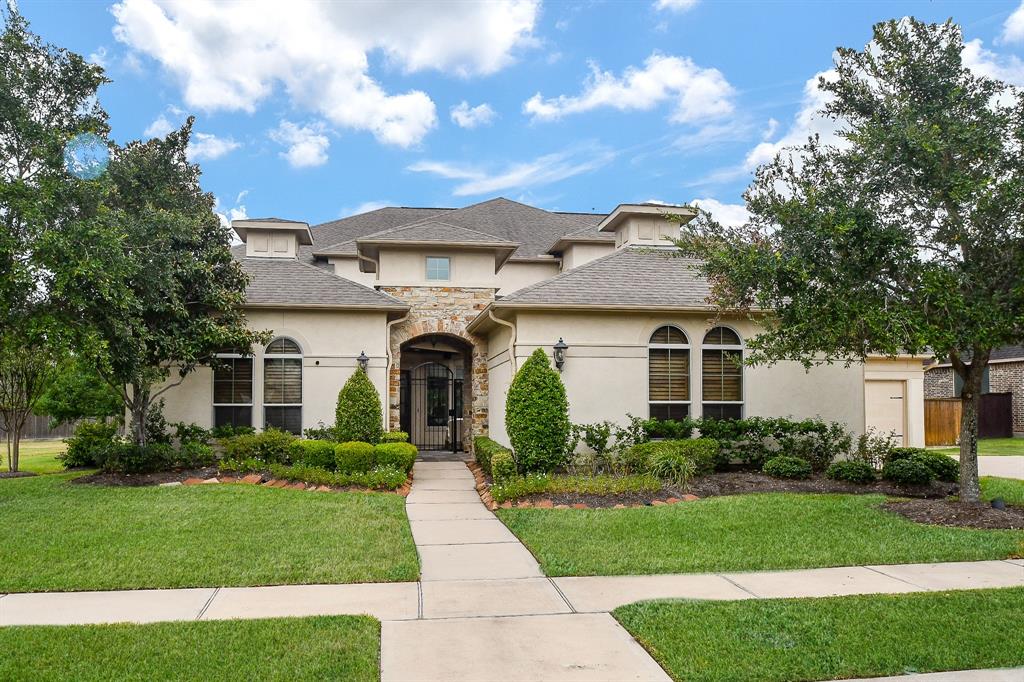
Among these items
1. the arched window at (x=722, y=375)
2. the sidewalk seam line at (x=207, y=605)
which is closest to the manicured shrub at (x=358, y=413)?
the arched window at (x=722, y=375)

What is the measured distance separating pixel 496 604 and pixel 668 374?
28.2 feet

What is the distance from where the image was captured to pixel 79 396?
619 inches

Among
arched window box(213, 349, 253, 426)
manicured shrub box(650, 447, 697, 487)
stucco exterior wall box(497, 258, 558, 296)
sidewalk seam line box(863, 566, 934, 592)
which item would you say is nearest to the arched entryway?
stucco exterior wall box(497, 258, 558, 296)

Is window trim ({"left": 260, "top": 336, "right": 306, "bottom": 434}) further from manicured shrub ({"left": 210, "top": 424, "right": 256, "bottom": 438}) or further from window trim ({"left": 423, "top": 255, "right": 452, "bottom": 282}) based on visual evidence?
window trim ({"left": 423, "top": 255, "right": 452, "bottom": 282})

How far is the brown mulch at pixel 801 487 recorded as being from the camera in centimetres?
1098

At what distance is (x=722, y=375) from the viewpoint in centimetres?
1374

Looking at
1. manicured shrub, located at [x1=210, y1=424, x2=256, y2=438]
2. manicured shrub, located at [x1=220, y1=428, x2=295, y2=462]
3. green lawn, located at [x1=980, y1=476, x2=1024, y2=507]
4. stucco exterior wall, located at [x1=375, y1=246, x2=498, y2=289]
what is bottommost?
green lawn, located at [x1=980, y1=476, x2=1024, y2=507]

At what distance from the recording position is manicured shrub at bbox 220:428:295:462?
12555mm

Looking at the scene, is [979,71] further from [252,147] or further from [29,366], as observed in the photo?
[29,366]

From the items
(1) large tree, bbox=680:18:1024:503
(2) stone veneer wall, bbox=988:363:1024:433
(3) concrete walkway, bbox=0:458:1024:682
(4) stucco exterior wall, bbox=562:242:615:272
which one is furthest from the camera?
(2) stone veneer wall, bbox=988:363:1024:433

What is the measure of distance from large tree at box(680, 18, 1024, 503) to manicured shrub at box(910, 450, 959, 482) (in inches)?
86.1

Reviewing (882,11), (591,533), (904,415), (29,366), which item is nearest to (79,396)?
(29,366)

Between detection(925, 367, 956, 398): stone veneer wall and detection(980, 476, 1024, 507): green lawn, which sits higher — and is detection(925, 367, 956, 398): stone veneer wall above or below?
above

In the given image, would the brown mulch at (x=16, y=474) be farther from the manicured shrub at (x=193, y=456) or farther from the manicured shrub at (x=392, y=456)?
the manicured shrub at (x=392, y=456)
